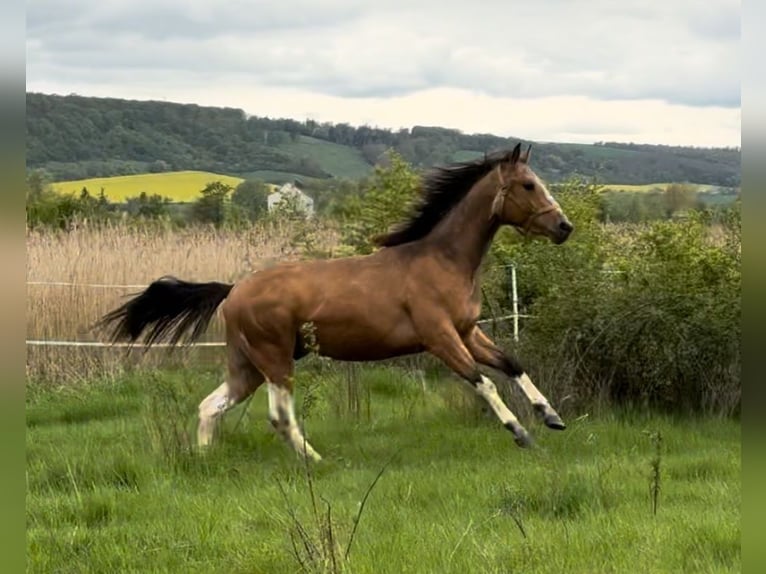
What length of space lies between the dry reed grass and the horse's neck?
4294 millimetres

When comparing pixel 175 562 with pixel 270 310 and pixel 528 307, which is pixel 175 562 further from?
pixel 528 307

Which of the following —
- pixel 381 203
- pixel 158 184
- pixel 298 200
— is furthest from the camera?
pixel 158 184

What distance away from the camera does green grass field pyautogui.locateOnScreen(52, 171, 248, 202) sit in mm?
27547

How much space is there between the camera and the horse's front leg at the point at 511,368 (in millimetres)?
8148

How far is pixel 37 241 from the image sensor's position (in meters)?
15.6

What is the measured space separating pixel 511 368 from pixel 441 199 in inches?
60.9

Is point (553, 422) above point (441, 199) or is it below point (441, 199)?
below

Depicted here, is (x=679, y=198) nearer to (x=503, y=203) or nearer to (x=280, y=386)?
(x=503, y=203)

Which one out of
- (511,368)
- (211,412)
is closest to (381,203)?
(511,368)

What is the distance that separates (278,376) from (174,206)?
61.8ft

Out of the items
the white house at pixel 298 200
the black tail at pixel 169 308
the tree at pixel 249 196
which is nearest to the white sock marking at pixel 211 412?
the black tail at pixel 169 308

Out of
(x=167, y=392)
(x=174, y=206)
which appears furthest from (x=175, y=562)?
(x=174, y=206)

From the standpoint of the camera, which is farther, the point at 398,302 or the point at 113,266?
the point at 113,266

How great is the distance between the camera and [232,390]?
8.62 meters
